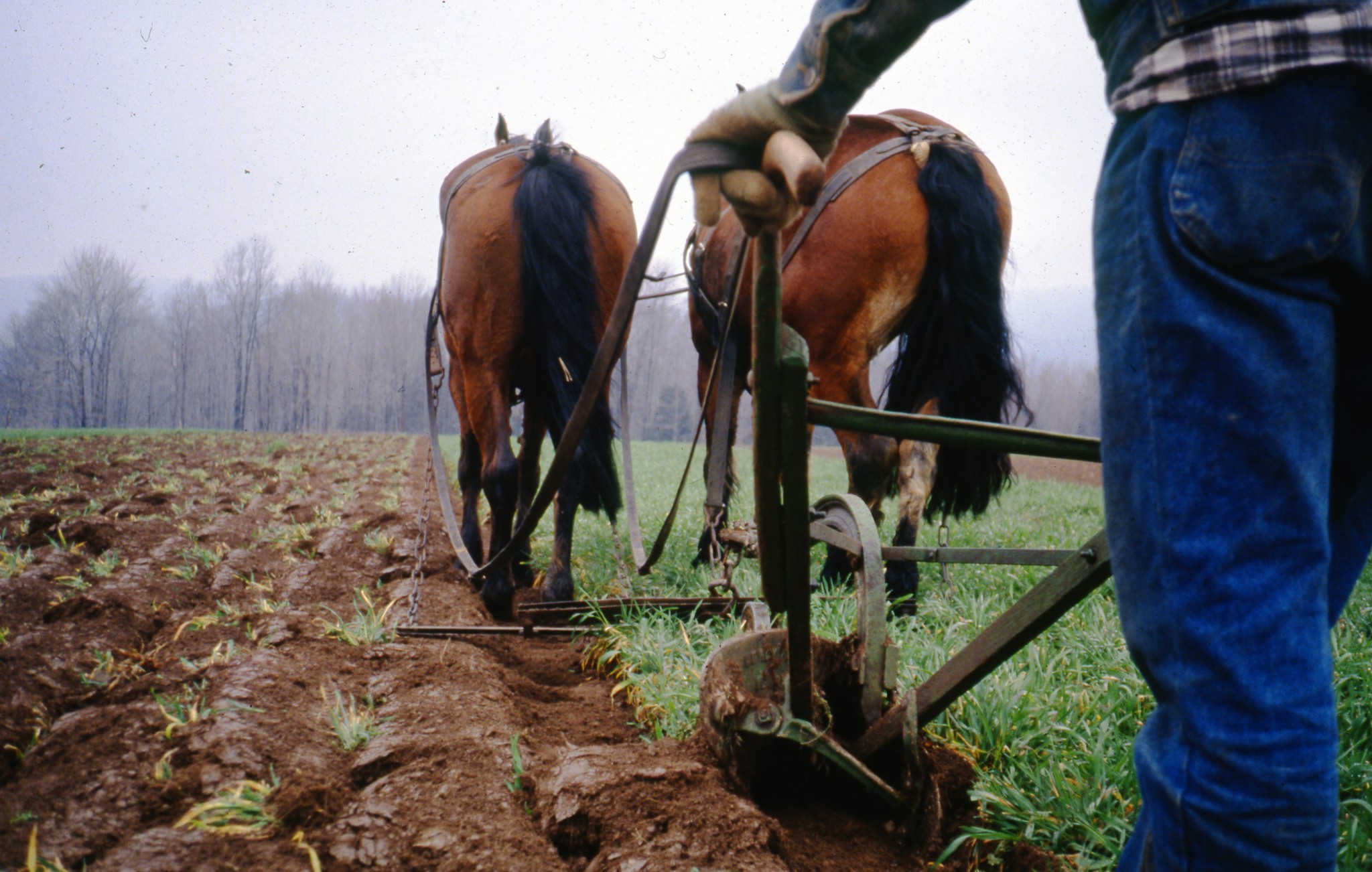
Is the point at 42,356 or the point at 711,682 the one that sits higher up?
the point at 42,356

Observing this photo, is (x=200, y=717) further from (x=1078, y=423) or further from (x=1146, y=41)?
(x=1078, y=423)

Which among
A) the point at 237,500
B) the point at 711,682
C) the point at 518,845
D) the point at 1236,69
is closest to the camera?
the point at 1236,69

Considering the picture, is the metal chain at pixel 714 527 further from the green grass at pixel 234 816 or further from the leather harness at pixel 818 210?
the green grass at pixel 234 816

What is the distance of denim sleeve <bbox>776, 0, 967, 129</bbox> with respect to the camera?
0.89m

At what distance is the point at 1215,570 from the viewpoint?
68 centimetres

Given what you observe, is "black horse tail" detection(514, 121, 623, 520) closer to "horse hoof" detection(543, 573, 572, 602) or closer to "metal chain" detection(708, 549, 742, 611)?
"horse hoof" detection(543, 573, 572, 602)

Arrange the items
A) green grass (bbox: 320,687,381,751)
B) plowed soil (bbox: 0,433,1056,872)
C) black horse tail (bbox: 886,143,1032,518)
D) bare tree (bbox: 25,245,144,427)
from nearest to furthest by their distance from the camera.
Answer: plowed soil (bbox: 0,433,1056,872) → green grass (bbox: 320,687,381,751) → black horse tail (bbox: 886,143,1032,518) → bare tree (bbox: 25,245,144,427)

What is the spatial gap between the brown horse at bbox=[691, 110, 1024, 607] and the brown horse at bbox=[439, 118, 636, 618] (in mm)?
761

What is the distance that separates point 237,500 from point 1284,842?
25.4 feet

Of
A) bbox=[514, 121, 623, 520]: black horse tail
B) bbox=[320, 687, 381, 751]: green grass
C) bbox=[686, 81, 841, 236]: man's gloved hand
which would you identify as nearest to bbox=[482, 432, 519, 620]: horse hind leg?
bbox=[514, 121, 623, 520]: black horse tail

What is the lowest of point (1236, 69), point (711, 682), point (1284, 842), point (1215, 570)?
point (711, 682)

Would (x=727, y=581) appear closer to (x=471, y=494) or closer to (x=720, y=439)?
(x=720, y=439)

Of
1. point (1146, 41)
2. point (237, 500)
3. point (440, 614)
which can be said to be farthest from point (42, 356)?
point (1146, 41)

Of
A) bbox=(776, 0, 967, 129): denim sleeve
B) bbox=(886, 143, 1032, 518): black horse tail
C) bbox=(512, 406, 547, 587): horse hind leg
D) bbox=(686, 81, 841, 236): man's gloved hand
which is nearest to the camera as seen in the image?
bbox=(776, 0, 967, 129): denim sleeve
